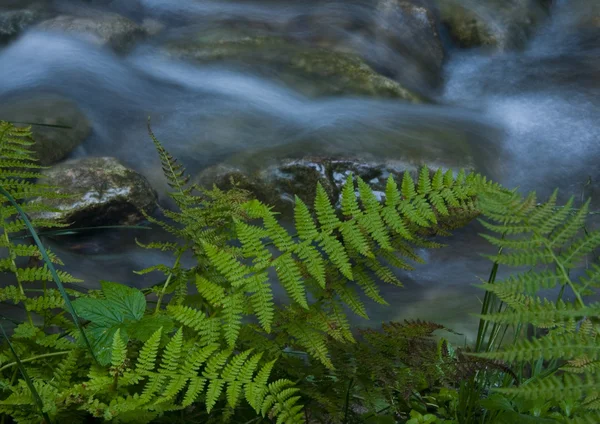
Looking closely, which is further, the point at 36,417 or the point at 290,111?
the point at 290,111

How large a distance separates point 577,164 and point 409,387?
639 centimetres

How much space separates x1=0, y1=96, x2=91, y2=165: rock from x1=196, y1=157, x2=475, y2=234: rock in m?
1.50

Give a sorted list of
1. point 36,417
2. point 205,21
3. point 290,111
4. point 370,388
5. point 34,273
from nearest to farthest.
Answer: point 36,417, point 370,388, point 34,273, point 290,111, point 205,21

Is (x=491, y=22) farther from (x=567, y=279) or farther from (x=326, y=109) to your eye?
(x=567, y=279)

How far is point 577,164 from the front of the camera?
7.31 metres

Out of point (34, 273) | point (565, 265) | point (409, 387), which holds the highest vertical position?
point (565, 265)

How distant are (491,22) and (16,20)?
7.65 m

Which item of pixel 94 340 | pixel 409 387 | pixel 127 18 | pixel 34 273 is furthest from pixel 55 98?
pixel 409 387

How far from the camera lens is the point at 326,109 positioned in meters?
7.76

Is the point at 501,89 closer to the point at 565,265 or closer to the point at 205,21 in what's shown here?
the point at 205,21

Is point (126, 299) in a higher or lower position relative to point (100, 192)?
higher

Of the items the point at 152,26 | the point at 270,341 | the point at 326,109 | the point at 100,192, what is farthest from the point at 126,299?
the point at 152,26

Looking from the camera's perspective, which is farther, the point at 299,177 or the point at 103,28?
the point at 103,28

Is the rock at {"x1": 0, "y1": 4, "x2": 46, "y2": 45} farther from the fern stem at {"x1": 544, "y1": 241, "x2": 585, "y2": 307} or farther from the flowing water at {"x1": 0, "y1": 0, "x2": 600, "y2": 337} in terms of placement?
the fern stem at {"x1": 544, "y1": 241, "x2": 585, "y2": 307}
